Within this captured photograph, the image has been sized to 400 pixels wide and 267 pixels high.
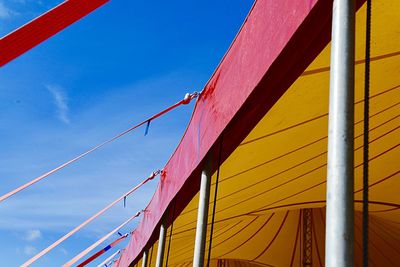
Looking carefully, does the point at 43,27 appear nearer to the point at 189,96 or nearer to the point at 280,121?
the point at 280,121

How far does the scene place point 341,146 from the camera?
1.70 metres

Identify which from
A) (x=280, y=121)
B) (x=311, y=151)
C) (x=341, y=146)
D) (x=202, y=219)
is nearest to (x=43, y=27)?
(x=341, y=146)

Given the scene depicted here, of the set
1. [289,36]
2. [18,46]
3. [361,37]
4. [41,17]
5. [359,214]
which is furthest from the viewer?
[359,214]

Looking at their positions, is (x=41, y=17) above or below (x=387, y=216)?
below

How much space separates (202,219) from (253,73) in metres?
1.44

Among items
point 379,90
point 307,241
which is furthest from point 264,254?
point 379,90

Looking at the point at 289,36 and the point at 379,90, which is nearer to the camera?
the point at 289,36

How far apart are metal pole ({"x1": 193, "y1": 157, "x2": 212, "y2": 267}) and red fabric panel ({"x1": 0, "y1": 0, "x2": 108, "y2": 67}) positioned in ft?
6.71

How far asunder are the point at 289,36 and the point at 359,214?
7317 mm

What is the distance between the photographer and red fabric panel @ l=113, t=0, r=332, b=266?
2.40 m

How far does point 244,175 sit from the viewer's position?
4.70 m

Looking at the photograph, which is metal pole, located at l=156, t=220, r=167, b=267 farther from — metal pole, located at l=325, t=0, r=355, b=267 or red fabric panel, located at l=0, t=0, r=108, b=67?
metal pole, located at l=325, t=0, r=355, b=267

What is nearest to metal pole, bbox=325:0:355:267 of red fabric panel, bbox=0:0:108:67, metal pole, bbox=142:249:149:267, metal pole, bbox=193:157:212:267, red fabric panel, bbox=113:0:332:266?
red fabric panel, bbox=113:0:332:266

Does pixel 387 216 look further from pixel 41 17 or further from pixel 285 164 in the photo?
pixel 41 17
